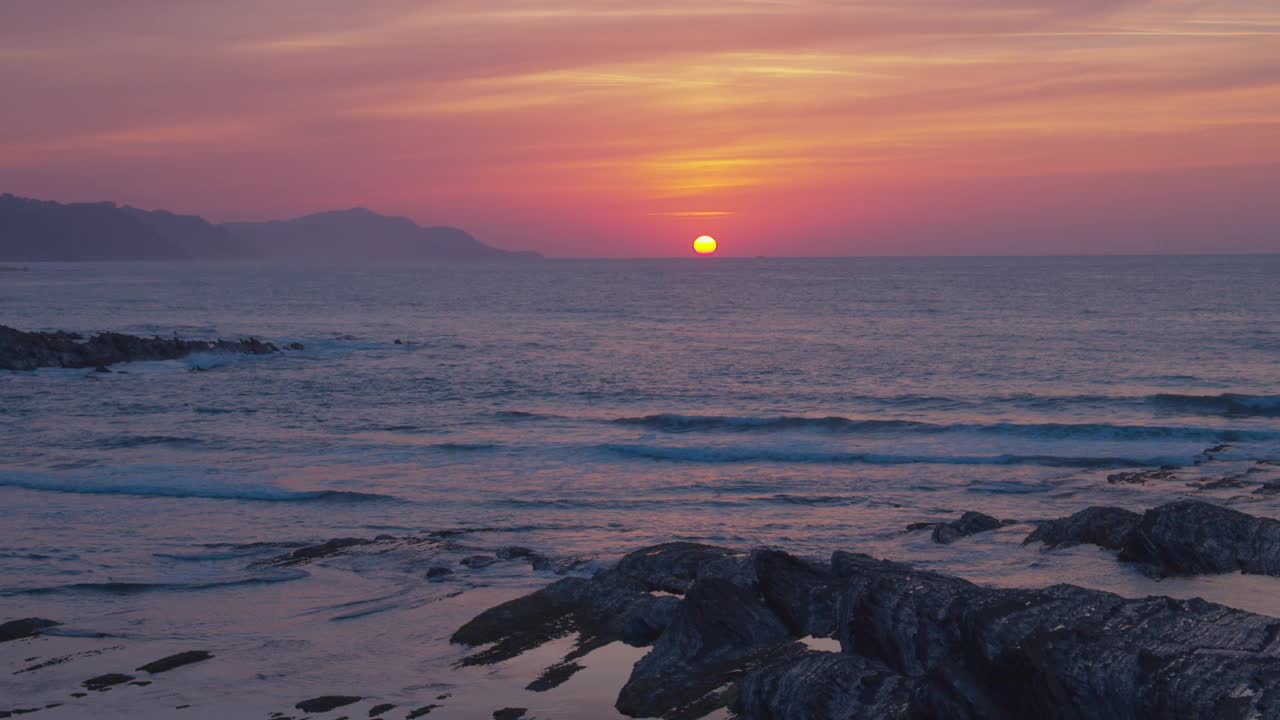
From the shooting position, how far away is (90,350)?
48.0 m

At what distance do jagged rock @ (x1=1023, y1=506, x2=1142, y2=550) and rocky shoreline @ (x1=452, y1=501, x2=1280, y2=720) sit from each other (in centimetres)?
92

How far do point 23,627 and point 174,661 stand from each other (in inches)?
100

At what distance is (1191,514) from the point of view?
15.0 metres

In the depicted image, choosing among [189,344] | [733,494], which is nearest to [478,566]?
[733,494]

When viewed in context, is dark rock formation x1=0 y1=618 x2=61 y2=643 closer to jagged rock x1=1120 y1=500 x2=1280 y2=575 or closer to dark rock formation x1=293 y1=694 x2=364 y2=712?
dark rock formation x1=293 y1=694 x2=364 y2=712

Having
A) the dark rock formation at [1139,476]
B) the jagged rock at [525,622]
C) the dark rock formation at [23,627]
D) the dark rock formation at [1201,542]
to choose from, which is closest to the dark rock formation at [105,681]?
the dark rock formation at [23,627]

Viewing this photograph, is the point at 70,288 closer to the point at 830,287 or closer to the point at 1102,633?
the point at 830,287

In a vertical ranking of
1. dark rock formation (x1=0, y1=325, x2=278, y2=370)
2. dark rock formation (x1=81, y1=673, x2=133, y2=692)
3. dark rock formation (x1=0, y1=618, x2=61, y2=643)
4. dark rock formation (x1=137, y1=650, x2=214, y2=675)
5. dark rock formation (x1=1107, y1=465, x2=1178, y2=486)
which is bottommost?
dark rock formation (x1=1107, y1=465, x2=1178, y2=486)

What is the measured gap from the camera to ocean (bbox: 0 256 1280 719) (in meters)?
13.4

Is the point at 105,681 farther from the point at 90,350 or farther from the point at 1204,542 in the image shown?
the point at 90,350

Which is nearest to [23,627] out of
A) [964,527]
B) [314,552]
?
[314,552]

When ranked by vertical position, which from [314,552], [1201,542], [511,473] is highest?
[1201,542]

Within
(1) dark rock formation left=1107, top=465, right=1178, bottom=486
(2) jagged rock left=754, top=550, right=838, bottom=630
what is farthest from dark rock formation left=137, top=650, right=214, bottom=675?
(1) dark rock formation left=1107, top=465, right=1178, bottom=486

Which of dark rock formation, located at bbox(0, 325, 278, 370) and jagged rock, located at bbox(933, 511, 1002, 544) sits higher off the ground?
dark rock formation, located at bbox(0, 325, 278, 370)
